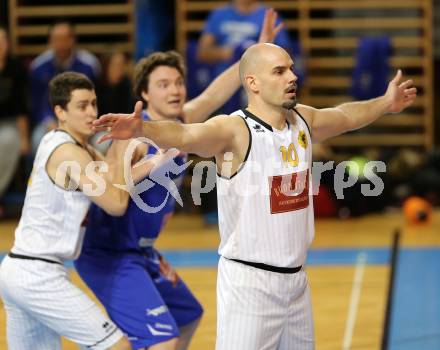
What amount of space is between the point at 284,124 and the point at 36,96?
7.89 meters

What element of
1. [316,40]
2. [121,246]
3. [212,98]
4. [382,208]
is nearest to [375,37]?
[316,40]

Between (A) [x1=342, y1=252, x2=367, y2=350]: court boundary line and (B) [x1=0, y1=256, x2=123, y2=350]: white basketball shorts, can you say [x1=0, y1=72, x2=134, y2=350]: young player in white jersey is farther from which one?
(A) [x1=342, y1=252, x2=367, y2=350]: court boundary line

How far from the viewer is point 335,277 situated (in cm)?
966

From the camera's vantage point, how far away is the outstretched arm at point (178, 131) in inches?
176

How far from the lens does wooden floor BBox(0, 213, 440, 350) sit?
24.8ft

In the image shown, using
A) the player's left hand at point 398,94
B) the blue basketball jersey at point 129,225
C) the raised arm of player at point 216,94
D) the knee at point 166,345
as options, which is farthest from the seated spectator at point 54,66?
the player's left hand at point 398,94

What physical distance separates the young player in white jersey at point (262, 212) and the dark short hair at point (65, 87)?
1.14 metres

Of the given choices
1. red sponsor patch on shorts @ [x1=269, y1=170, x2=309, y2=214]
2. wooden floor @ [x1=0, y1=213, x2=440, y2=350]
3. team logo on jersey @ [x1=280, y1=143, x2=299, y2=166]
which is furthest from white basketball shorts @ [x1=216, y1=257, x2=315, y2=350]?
wooden floor @ [x1=0, y1=213, x2=440, y2=350]

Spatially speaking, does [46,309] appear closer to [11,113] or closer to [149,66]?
[149,66]

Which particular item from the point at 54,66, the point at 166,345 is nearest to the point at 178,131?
the point at 166,345

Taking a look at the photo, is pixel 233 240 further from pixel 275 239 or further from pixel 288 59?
pixel 288 59

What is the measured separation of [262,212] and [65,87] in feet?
4.94

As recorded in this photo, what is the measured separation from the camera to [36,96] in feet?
40.8

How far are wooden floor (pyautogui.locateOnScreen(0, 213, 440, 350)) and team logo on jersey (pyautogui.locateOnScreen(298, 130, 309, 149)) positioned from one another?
254cm
